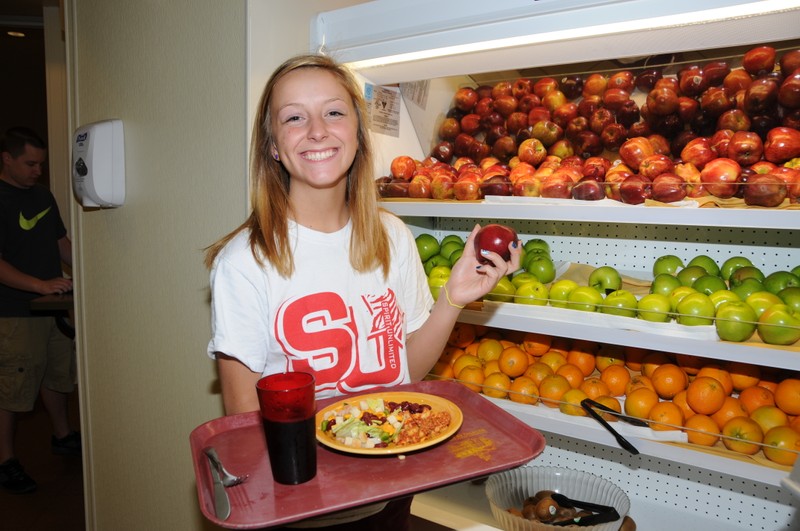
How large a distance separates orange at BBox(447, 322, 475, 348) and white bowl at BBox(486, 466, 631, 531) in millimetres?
478

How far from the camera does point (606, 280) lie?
1.81 m

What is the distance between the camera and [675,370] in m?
1.71

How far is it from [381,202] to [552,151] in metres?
0.61

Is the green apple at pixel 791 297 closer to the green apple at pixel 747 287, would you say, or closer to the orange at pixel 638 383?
the green apple at pixel 747 287

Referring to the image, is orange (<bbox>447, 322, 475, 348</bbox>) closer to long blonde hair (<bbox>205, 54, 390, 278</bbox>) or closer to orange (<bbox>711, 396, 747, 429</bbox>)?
long blonde hair (<bbox>205, 54, 390, 278</bbox>)

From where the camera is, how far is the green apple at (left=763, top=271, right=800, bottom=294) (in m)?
1.61

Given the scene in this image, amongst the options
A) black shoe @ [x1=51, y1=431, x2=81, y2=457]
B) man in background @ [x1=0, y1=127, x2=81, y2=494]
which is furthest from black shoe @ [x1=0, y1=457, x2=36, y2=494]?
black shoe @ [x1=51, y1=431, x2=81, y2=457]

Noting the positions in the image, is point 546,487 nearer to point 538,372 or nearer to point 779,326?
point 538,372

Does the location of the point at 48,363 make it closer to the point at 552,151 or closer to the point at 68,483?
the point at 68,483

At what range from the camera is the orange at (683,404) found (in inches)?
63.9

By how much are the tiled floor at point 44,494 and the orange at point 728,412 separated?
3.35m

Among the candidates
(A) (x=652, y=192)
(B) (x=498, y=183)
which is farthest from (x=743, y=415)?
(B) (x=498, y=183)

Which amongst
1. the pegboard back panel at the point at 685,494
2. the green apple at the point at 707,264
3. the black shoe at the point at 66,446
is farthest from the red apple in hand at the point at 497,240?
the black shoe at the point at 66,446

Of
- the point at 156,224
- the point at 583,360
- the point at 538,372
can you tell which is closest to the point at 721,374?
the point at 583,360
